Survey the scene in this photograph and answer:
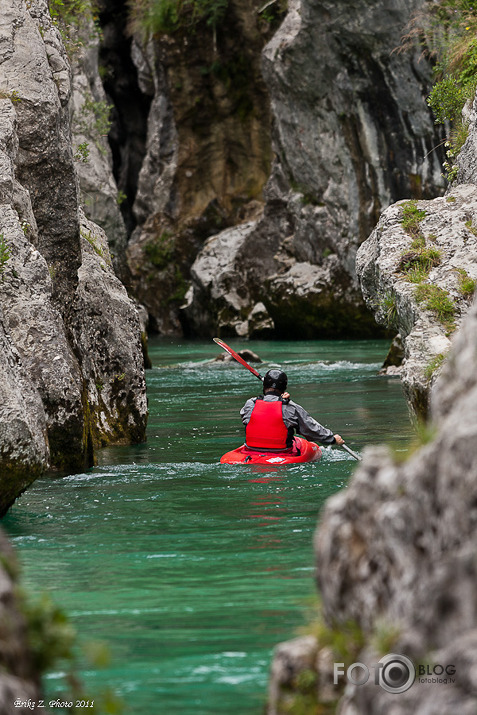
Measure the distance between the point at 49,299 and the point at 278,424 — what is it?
2.79 m

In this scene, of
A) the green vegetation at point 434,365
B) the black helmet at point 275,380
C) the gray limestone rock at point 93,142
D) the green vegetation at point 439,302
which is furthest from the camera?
the gray limestone rock at point 93,142

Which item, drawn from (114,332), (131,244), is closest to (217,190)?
(131,244)

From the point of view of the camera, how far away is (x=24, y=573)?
248 inches

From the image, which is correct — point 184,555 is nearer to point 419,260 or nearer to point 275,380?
point 275,380

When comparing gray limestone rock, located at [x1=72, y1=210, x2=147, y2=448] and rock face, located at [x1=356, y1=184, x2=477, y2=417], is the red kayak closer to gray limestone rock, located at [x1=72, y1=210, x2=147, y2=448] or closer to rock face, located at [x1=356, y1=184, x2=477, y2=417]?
rock face, located at [x1=356, y1=184, x2=477, y2=417]

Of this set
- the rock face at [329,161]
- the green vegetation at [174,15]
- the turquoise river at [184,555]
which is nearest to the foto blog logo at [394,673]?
the turquoise river at [184,555]

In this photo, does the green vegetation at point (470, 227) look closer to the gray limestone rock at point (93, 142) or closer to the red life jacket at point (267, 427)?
the red life jacket at point (267, 427)

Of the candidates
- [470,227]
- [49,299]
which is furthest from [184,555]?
[470,227]

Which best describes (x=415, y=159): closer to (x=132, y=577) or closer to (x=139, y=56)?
(x=139, y=56)

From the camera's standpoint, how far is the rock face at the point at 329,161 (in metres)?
29.3

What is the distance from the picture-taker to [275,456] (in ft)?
35.3

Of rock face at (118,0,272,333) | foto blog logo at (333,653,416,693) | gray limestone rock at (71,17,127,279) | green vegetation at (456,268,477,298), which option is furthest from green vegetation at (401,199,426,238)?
rock face at (118,0,272,333)

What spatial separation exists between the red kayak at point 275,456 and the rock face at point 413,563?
7.10 metres

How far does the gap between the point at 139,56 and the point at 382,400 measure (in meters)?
28.7
